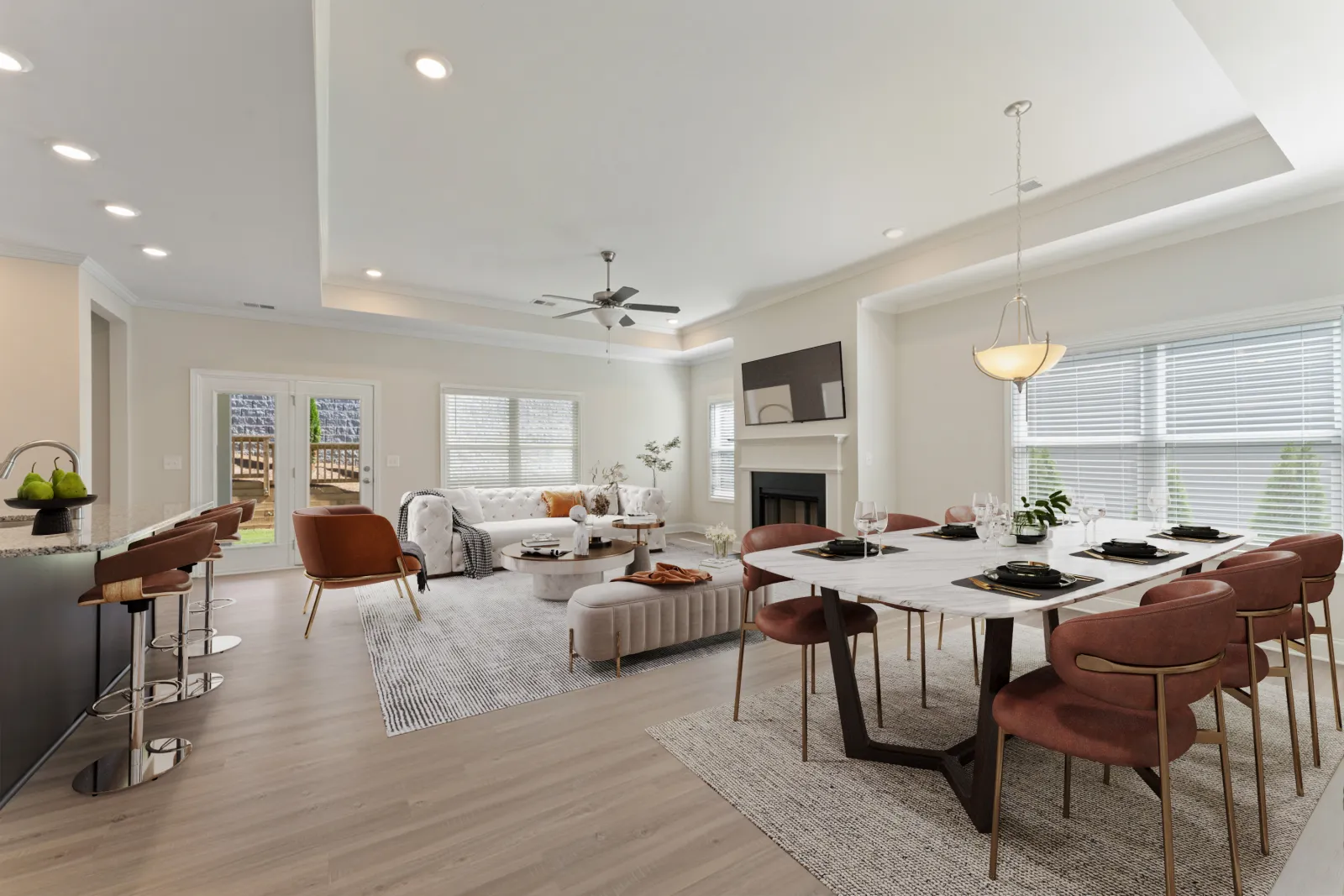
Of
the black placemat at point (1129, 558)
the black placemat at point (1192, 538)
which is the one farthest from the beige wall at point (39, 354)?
the black placemat at point (1192, 538)

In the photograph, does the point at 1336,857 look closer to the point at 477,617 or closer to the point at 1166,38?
the point at 1166,38

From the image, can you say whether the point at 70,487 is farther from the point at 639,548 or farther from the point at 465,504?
the point at 465,504

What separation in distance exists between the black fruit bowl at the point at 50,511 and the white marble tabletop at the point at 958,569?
2.72 meters

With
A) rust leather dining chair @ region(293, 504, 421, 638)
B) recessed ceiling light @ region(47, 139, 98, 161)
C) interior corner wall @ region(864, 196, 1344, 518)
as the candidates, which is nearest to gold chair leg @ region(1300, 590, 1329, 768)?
interior corner wall @ region(864, 196, 1344, 518)

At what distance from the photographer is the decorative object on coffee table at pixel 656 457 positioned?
8312 mm

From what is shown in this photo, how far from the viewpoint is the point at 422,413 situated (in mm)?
6754

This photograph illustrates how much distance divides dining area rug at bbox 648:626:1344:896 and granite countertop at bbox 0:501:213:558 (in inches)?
86.0

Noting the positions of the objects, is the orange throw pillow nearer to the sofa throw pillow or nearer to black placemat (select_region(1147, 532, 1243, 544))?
the sofa throw pillow

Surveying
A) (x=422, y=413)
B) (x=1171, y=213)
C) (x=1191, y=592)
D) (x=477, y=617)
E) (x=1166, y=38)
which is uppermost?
(x=1166, y=38)

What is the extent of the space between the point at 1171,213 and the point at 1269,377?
1195mm

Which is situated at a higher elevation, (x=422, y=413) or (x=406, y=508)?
(x=422, y=413)

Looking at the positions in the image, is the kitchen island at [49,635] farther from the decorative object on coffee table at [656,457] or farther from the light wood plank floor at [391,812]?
the decorative object on coffee table at [656,457]

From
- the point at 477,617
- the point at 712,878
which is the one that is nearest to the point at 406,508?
the point at 477,617

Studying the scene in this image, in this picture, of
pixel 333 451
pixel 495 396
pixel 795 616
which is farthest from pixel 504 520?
pixel 795 616
